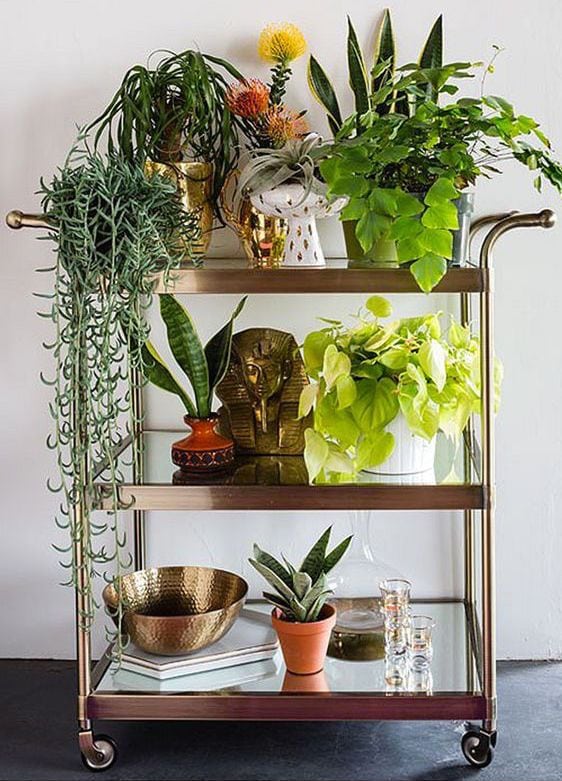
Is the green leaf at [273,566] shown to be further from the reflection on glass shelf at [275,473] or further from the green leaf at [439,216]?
the green leaf at [439,216]

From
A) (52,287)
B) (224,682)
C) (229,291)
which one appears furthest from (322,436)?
(52,287)

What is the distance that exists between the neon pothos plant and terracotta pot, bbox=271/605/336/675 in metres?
0.24

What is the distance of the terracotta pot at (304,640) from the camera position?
6.61 ft

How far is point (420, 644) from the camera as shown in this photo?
2061mm

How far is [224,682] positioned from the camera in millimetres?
2020

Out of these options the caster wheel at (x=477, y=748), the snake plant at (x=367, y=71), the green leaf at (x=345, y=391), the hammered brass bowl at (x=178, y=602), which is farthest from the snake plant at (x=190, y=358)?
the caster wheel at (x=477, y=748)

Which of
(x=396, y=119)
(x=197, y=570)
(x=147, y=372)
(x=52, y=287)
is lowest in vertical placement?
(x=197, y=570)

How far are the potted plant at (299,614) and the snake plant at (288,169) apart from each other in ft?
1.99

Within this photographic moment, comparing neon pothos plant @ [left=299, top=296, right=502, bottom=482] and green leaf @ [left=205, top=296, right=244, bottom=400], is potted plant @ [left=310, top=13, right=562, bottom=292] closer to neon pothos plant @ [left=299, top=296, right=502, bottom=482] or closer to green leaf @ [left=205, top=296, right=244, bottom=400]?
neon pothos plant @ [left=299, top=296, right=502, bottom=482]

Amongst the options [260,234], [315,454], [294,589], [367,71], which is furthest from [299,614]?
[367,71]

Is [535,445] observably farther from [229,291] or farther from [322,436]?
[229,291]

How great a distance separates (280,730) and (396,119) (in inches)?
40.9

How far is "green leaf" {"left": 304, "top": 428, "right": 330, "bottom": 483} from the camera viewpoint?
1949 mm

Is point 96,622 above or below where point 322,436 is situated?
below
